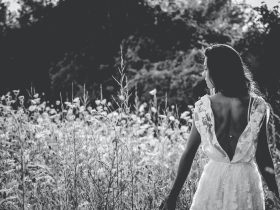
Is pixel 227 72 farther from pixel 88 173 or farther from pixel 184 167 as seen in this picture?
pixel 88 173

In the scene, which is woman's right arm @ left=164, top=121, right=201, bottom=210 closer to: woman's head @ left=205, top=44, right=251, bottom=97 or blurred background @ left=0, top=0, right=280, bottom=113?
woman's head @ left=205, top=44, right=251, bottom=97

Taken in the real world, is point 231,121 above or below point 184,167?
above

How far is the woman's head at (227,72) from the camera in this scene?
2.25m

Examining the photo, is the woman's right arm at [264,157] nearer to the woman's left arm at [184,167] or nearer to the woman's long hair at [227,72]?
the woman's long hair at [227,72]

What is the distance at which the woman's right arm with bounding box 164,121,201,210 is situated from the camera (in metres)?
2.26

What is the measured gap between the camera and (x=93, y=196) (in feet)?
11.6

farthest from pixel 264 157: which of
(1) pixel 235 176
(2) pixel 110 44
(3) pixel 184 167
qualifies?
(2) pixel 110 44

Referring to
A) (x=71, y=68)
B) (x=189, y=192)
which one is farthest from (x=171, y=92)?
(x=189, y=192)

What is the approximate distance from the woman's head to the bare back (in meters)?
0.05

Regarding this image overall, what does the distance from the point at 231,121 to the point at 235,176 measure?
323 mm

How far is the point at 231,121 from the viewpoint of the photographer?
2.22 metres

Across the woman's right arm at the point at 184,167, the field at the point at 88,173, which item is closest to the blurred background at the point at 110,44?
Answer: the field at the point at 88,173

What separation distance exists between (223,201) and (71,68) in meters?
13.6

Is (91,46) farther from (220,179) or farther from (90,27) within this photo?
(220,179)
